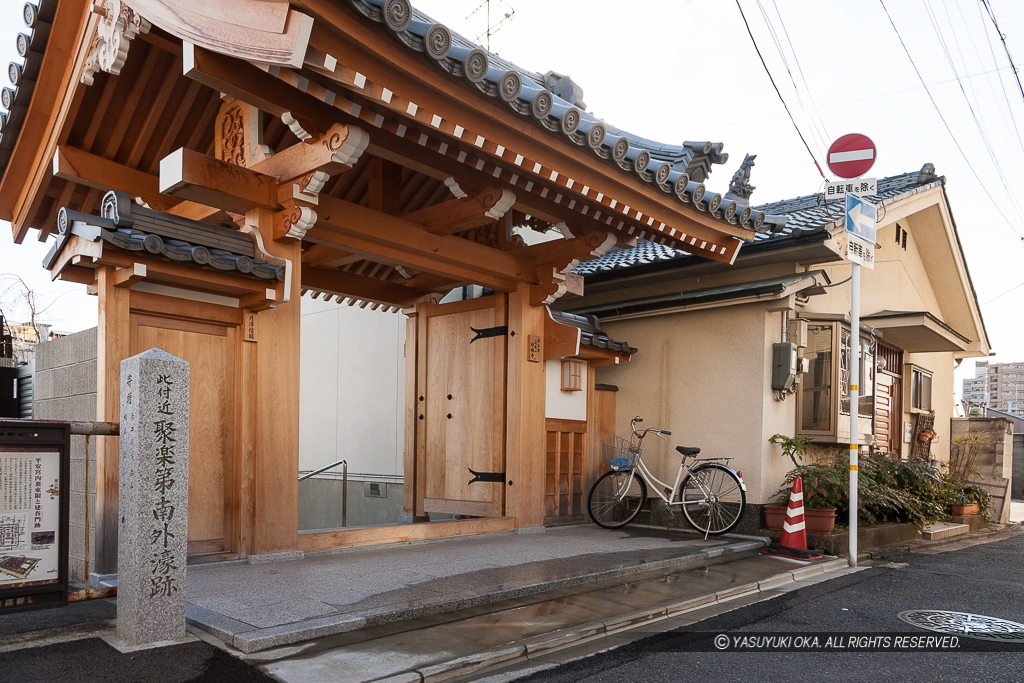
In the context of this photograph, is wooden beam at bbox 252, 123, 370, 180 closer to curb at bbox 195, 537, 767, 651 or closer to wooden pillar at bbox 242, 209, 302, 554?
wooden pillar at bbox 242, 209, 302, 554

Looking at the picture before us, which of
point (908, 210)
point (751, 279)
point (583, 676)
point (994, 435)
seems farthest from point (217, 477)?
point (994, 435)

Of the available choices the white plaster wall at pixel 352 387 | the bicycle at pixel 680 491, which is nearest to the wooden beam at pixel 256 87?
the bicycle at pixel 680 491

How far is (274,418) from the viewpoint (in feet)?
18.9

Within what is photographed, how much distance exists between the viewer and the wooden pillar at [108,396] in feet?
16.1

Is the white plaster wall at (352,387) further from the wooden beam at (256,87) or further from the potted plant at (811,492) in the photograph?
the wooden beam at (256,87)

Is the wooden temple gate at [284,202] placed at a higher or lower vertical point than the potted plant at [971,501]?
higher

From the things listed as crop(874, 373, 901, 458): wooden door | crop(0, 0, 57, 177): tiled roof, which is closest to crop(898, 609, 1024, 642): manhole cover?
crop(874, 373, 901, 458): wooden door

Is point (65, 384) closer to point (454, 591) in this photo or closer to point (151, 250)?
point (151, 250)

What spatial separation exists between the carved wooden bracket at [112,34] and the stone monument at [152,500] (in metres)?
2.63

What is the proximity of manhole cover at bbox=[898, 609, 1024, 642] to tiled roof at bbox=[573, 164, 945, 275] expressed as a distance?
14.0 ft

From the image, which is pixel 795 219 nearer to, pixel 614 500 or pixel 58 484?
pixel 614 500

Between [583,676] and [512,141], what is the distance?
3789 millimetres

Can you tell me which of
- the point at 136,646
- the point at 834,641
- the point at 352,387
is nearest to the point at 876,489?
the point at 834,641

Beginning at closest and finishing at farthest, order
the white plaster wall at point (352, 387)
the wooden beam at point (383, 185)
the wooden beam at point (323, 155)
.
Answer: the wooden beam at point (323, 155) < the wooden beam at point (383, 185) < the white plaster wall at point (352, 387)
